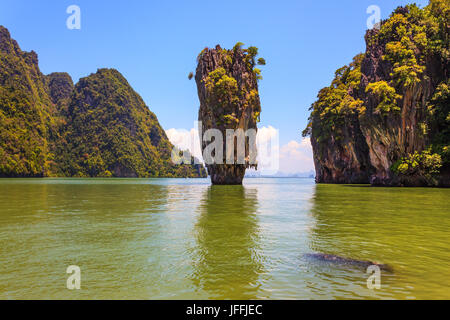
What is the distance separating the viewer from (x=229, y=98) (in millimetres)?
46094

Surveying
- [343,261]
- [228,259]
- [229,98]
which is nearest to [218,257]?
[228,259]

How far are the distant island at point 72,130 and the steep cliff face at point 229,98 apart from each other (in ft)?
287

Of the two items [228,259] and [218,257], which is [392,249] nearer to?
[228,259]

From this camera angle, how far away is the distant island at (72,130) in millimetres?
119537

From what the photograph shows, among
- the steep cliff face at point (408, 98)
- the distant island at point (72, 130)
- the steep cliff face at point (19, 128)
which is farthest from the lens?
the distant island at point (72, 130)

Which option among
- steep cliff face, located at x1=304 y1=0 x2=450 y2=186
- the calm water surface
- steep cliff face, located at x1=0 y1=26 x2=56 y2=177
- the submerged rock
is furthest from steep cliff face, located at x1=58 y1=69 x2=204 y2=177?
the submerged rock

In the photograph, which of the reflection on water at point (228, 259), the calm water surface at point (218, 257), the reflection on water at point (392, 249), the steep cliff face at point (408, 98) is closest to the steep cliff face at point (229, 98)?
the steep cliff face at point (408, 98)

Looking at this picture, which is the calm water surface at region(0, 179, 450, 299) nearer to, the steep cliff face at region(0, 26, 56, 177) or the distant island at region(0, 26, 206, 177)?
the steep cliff face at region(0, 26, 56, 177)

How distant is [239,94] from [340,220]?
122 ft

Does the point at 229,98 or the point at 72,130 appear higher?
the point at 72,130

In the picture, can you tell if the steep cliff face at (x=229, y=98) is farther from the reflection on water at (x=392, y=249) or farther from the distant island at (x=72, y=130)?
the distant island at (x=72, y=130)

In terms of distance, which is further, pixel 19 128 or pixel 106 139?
pixel 106 139

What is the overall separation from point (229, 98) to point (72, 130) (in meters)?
155

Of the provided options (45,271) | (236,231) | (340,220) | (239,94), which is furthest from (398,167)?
(45,271)
